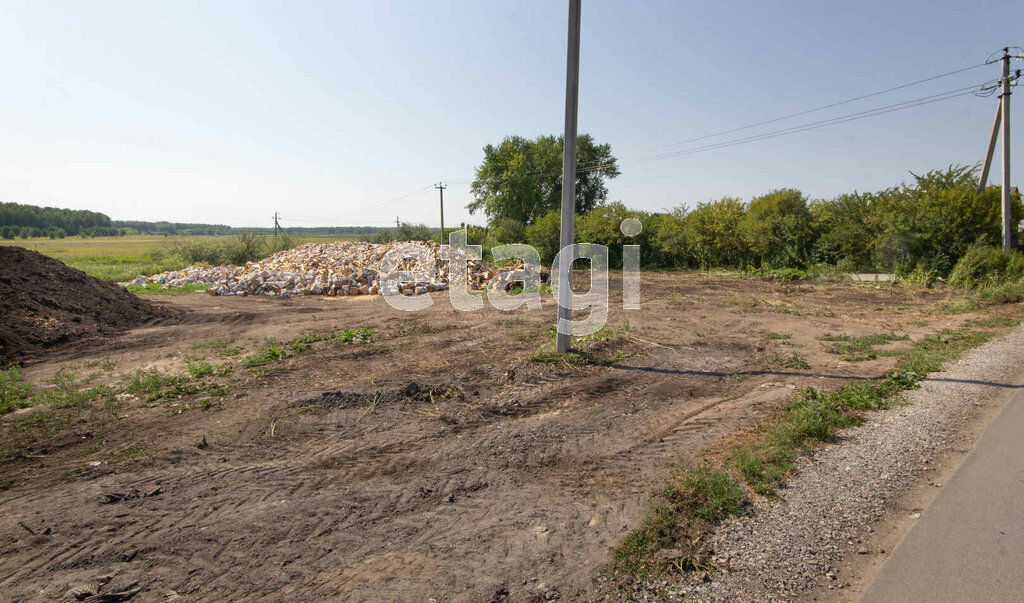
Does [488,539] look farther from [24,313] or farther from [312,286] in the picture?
[312,286]

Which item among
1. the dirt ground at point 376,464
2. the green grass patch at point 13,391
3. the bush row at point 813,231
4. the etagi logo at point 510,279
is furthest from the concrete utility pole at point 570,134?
the bush row at point 813,231

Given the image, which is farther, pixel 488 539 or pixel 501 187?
pixel 501 187

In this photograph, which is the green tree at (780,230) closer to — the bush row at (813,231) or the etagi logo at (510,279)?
the bush row at (813,231)

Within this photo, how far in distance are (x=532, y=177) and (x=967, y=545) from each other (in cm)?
3918

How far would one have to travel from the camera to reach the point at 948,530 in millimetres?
2877

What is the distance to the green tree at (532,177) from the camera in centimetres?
3984

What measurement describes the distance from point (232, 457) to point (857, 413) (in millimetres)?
6096

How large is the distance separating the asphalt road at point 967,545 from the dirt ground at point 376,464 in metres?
1.43

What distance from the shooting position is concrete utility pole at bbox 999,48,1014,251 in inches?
577

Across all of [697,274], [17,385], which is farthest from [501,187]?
[17,385]

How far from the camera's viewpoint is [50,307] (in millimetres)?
9820

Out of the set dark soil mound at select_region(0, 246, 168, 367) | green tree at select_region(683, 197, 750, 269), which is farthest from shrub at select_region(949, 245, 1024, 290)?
dark soil mound at select_region(0, 246, 168, 367)

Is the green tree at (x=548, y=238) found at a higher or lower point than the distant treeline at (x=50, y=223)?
lower

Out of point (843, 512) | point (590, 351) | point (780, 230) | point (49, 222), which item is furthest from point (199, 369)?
point (49, 222)
